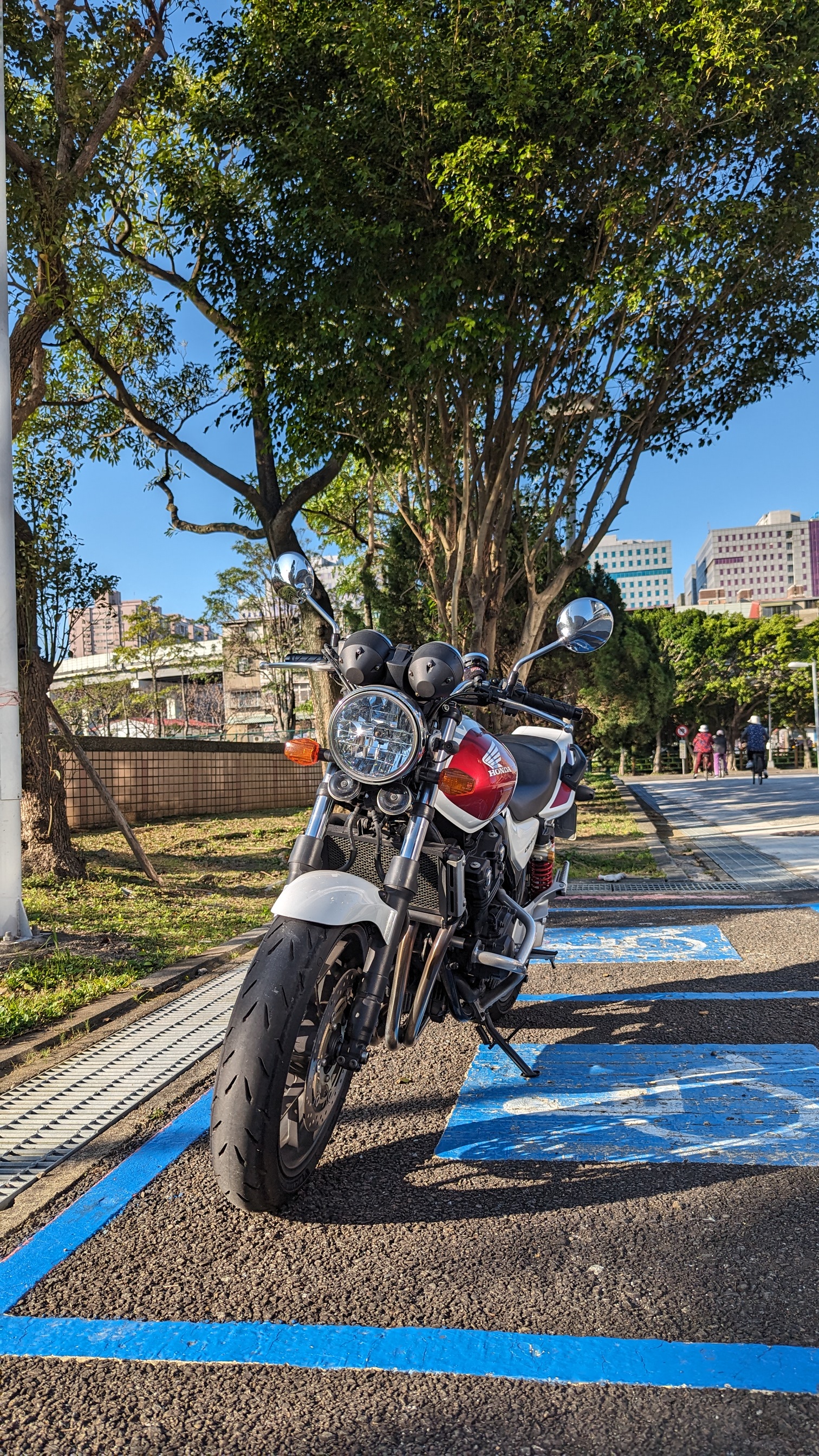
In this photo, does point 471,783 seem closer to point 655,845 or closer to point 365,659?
point 365,659

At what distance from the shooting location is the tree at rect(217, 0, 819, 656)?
8961mm

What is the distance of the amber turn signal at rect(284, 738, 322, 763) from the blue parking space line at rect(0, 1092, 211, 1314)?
1.29m

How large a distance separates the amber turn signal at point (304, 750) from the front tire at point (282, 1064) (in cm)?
65

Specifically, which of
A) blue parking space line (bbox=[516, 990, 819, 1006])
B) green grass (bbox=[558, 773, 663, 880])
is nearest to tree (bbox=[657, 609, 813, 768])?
green grass (bbox=[558, 773, 663, 880])

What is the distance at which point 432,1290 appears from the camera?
7.75 feet

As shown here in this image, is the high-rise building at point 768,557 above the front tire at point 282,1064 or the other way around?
above

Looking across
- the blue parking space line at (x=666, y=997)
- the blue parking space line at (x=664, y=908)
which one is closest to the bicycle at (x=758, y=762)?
the blue parking space line at (x=664, y=908)

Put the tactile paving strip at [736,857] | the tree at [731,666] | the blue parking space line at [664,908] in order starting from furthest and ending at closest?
1. the tree at [731,666]
2. the tactile paving strip at [736,857]
3. the blue parking space line at [664,908]

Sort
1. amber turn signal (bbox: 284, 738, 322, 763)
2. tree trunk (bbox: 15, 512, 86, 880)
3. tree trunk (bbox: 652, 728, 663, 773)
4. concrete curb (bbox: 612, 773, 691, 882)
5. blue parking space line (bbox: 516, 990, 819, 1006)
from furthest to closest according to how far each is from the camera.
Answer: tree trunk (bbox: 652, 728, 663, 773) < concrete curb (bbox: 612, 773, 691, 882) < tree trunk (bbox: 15, 512, 86, 880) < blue parking space line (bbox: 516, 990, 819, 1006) < amber turn signal (bbox: 284, 738, 322, 763)

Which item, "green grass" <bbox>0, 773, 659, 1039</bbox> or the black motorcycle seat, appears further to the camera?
"green grass" <bbox>0, 773, 659, 1039</bbox>

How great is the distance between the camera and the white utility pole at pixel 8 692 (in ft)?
20.1

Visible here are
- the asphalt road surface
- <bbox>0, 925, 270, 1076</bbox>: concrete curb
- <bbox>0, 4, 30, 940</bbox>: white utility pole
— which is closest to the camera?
the asphalt road surface

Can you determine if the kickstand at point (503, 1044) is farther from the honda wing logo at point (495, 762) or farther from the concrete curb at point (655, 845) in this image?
the concrete curb at point (655, 845)

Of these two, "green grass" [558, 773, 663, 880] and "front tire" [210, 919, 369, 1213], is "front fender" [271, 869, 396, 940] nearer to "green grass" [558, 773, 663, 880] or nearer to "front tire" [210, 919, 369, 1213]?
"front tire" [210, 919, 369, 1213]
